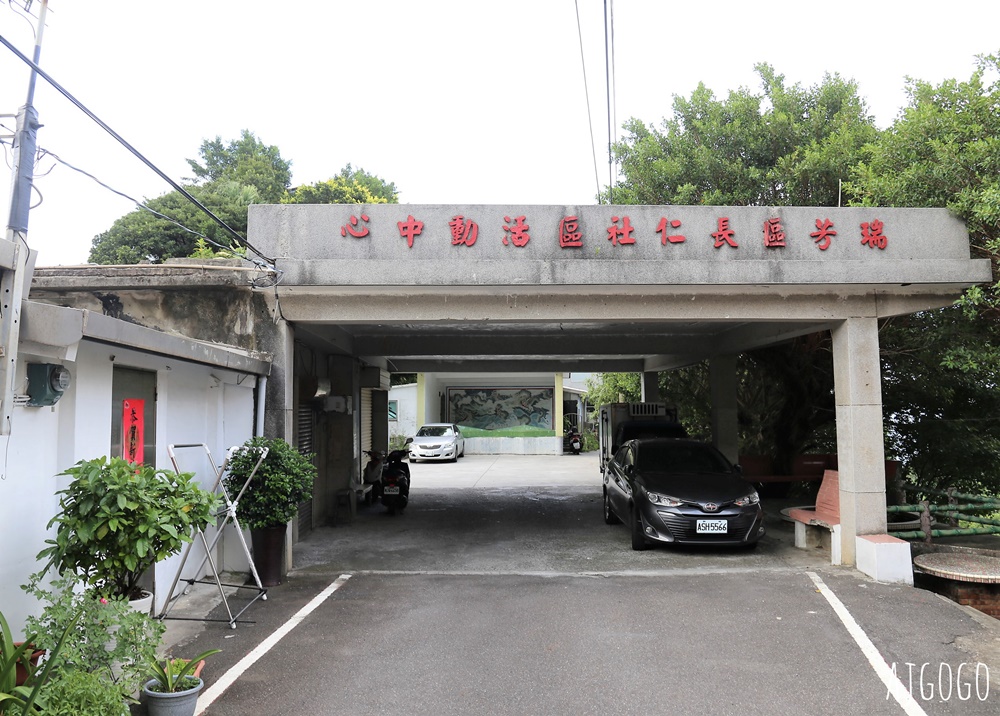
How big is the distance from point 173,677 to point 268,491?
9.68 ft

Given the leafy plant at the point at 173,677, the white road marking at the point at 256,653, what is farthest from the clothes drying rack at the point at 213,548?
the leafy plant at the point at 173,677

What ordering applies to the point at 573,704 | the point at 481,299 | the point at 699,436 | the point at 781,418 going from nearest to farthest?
1. the point at 573,704
2. the point at 481,299
3. the point at 781,418
4. the point at 699,436

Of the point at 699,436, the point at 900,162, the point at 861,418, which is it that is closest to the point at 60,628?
the point at 861,418

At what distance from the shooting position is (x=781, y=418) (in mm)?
14219

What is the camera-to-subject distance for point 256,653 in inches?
205

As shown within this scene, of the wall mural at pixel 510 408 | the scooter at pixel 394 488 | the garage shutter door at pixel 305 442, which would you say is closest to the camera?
the garage shutter door at pixel 305 442

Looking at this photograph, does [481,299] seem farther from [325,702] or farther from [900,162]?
[900,162]

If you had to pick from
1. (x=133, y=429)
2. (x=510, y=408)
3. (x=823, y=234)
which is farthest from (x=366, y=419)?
(x=510, y=408)

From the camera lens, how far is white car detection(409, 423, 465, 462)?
78.7ft

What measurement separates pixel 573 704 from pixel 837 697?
1.68 m

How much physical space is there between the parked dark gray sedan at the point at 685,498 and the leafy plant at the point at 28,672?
649 cm

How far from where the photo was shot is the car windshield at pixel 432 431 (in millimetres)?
24656

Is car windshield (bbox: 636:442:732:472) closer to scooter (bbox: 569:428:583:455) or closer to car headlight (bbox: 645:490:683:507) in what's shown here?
car headlight (bbox: 645:490:683:507)

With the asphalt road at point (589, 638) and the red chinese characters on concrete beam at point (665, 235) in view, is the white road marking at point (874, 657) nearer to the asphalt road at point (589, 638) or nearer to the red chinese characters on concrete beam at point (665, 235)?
the asphalt road at point (589, 638)
